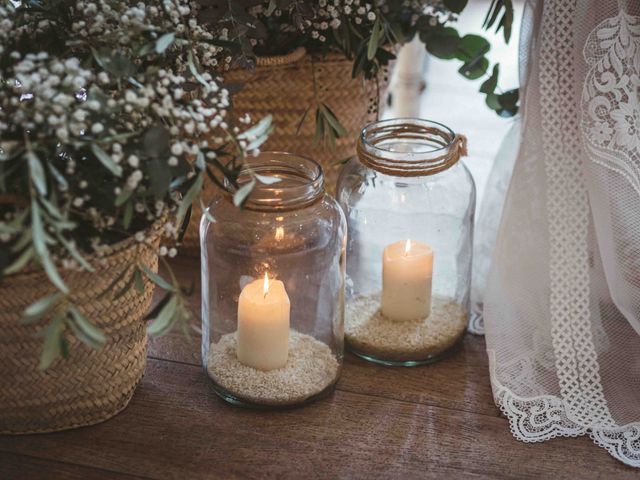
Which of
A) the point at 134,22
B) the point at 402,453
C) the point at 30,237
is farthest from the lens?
the point at 402,453

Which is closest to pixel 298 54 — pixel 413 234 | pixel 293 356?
pixel 413 234

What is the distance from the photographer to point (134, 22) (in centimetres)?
92

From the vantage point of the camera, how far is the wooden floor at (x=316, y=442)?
100 cm

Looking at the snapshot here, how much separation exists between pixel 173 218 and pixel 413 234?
0.38 m

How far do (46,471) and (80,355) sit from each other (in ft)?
0.46

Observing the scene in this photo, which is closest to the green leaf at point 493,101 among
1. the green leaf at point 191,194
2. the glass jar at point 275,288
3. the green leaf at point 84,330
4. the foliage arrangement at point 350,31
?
the foliage arrangement at point 350,31

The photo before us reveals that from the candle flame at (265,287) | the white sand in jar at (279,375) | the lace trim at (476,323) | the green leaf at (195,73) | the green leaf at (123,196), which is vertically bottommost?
the lace trim at (476,323)

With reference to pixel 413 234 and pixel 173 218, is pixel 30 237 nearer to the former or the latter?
pixel 173 218

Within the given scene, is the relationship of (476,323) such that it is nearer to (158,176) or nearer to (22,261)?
(158,176)

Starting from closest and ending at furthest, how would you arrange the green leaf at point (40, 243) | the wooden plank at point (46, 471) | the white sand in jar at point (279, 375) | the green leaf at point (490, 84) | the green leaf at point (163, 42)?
the green leaf at point (40, 243) → the green leaf at point (163, 42) → the wooden plank at point (46, 471) → the white sand in jar at point (279, 375) → the green leaf at point (490, 84)

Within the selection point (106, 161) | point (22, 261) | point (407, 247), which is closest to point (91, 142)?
point (106, 161)

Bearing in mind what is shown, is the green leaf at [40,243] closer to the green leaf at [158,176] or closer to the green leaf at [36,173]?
the green leaf at [36,173]

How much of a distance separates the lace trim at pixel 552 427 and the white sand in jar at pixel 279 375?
0.22 metres

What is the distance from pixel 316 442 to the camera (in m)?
1.05
